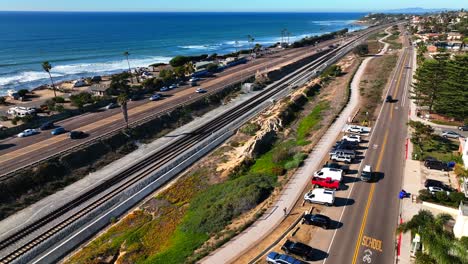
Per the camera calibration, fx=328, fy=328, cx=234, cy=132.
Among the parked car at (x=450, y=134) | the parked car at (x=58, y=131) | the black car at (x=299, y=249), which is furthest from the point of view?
the parked car at (x=58, y=131)

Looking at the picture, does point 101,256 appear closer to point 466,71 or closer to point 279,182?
point 279,182

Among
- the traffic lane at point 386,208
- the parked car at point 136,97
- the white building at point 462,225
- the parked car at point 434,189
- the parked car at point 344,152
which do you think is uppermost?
the parked car at point 136,97

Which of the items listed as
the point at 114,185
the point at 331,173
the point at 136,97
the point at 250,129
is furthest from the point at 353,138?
the point at 136,97

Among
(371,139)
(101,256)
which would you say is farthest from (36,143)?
(371,139)

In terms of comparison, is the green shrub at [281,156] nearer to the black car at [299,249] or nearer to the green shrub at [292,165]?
the green shrub at [292,165]

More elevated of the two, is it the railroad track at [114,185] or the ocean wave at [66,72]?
the ocean wave at [66,72]

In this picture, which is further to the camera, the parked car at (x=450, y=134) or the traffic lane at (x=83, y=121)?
the traffic lane at (x=83, y=121)

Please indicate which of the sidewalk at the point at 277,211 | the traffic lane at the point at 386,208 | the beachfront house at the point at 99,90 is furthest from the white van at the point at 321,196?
the beachfront house at the point at 99,90
